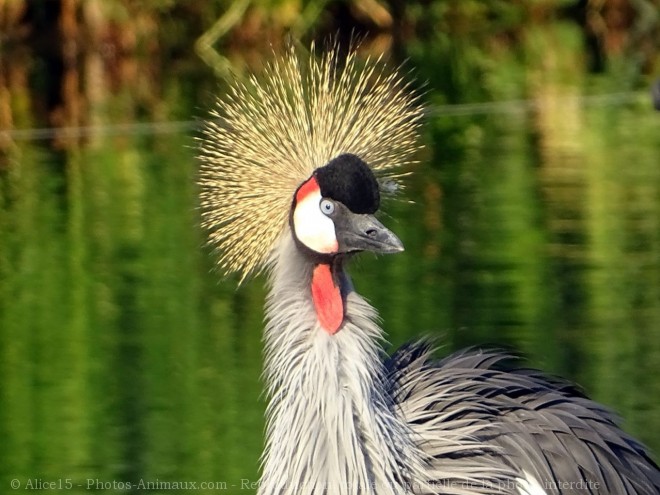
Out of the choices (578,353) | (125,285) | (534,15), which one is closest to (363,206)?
(578,353)

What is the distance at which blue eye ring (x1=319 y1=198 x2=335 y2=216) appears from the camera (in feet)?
10.2

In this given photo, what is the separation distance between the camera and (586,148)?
31.0 feet

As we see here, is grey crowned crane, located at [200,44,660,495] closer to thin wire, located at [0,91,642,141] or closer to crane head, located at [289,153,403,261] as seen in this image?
crane head, located at [289,153,403,261]

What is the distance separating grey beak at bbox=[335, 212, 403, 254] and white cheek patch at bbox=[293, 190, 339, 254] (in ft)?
0.06

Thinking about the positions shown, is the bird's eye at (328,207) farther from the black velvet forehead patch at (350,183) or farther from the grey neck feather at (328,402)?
the grey neck feather at (328,402)

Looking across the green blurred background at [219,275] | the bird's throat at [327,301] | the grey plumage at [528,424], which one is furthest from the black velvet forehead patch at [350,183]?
the green blurred background at [219,275]

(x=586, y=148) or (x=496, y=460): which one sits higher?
(x=586, y=148)

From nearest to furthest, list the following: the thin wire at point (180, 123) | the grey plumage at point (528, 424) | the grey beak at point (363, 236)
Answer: the grey beak at point (363, 236), the grey plumage at point (528, 424), the thin wire at point (180, 123)

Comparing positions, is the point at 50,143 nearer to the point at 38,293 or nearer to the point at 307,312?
the point at 38,293

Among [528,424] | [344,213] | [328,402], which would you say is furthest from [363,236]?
[528,424]

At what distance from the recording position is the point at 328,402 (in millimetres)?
3180

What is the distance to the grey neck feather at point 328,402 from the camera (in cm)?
317

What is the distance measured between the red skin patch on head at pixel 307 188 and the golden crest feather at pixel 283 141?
0.08 metres

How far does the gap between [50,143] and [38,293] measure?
4.06m
